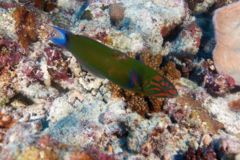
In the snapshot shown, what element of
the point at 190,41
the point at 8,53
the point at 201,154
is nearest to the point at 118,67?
the point at 201,154

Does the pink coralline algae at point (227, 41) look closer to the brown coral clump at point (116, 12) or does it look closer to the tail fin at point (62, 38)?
the brown coral clump at point (116, 12)

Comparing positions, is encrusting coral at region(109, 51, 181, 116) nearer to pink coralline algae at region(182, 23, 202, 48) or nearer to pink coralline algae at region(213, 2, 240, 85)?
pink coralline algae at region(213, 2, 240, 85)

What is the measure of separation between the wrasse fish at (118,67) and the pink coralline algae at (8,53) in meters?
2.22

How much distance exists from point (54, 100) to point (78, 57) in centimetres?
206

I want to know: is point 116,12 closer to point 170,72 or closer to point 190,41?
point 190,41

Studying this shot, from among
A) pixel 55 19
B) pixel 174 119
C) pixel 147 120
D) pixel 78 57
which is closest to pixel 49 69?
pixel 78 57

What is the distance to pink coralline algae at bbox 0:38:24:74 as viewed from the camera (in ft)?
11.9

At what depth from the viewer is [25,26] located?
4.15 m

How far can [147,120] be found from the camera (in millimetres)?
3406

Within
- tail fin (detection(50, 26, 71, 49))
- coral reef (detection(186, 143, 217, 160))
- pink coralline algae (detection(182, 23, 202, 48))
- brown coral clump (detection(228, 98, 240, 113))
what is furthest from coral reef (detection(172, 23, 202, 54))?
tail fin (detection(50, 26, 71, 49))

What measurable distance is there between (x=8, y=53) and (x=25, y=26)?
3.21 feet

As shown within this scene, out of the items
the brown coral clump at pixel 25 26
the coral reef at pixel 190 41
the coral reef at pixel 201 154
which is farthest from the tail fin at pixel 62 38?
the coral reef at pixel 190 41

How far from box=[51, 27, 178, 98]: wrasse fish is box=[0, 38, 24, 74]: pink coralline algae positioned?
2217mm

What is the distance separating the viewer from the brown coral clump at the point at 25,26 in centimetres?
398
